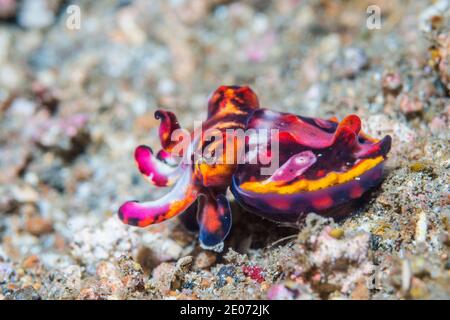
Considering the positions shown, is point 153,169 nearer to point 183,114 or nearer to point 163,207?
point 163,207

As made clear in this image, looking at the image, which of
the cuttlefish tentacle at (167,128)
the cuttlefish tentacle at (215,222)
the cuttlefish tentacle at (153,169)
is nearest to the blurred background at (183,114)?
the cuttlefish tentacle at (215,222)

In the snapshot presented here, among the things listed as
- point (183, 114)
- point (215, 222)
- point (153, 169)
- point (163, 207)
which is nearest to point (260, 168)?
point (215, 222)

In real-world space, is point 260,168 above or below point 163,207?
above

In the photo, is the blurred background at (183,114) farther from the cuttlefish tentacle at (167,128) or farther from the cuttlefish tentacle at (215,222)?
the cuttlefish tentacle at (167,128)

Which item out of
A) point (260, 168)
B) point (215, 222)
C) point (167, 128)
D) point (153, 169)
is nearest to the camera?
point (260, 168)

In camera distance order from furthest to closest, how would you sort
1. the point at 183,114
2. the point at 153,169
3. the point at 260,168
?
the point at 183,114, the point at 153,169, the point at 260,168

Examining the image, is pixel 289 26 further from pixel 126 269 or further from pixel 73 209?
pixel 126 269
